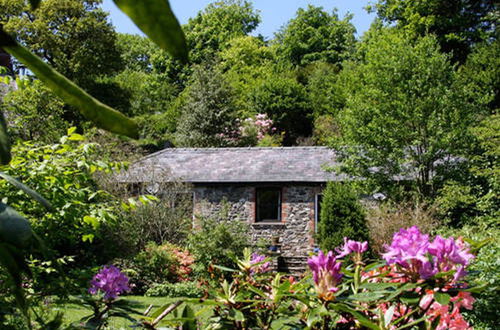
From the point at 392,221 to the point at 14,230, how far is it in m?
12.8

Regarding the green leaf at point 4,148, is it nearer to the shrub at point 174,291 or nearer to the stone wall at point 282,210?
the shrub at point 174,291

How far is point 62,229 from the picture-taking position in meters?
4.46

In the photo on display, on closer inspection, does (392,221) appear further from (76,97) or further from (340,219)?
(76,97)

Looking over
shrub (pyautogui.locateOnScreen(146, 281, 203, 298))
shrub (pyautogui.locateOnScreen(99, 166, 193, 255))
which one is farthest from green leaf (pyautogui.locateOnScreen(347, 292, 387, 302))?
shrub (pyautogui.locateOnScreen(99, 166, 193, 255))

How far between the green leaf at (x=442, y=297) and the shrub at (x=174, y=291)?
11.0 m

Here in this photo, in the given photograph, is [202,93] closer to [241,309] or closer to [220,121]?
[220,121]

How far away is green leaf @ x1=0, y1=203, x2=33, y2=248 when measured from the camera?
1.37ft

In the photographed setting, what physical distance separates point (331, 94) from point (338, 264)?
2709 cm

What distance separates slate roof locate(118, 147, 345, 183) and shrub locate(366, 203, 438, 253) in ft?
10.1

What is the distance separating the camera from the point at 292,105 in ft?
92.3

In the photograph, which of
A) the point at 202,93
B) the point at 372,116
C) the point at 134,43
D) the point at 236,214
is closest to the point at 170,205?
the point at 236,214

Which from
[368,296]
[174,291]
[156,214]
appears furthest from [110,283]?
[156,214]

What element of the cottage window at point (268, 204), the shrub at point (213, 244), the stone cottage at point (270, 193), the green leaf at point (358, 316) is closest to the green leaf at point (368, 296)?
the green leaf at point (358, 316)

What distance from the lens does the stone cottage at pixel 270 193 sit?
17547 millimetres
